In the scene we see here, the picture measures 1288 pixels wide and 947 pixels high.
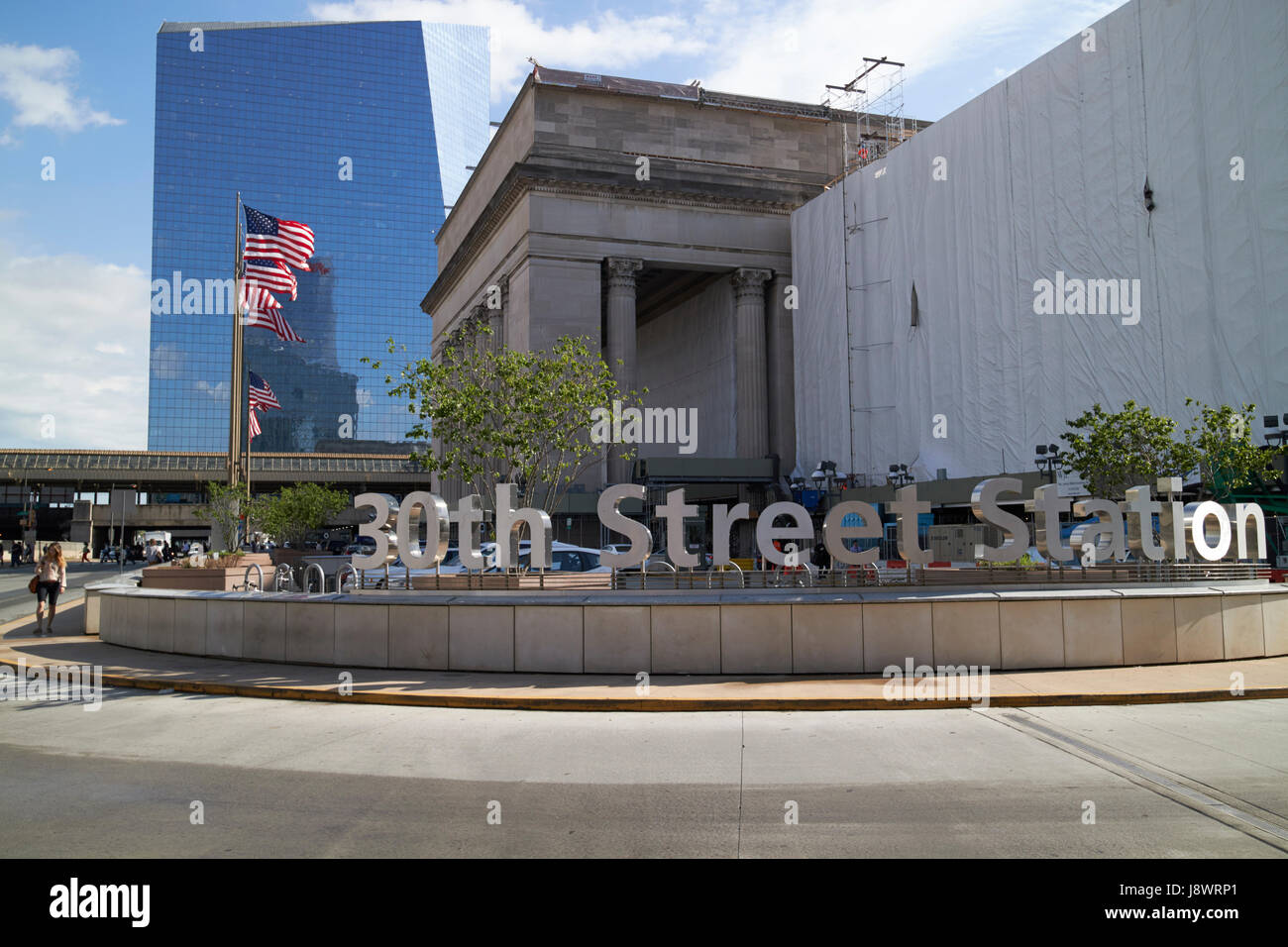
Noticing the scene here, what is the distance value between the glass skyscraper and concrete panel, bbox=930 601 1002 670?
137748mm

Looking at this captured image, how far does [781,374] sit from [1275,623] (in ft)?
135

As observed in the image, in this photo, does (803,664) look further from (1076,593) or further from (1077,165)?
(1077,165)

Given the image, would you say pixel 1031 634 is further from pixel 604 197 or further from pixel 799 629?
pixel 604 197

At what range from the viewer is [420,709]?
12.6 metres

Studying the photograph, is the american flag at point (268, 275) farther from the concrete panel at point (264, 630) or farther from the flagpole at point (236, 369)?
the concrete panel at point (264, 630)

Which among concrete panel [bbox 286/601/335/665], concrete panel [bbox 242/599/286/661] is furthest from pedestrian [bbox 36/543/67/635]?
concrete panel [bbox 286/601/335/665]

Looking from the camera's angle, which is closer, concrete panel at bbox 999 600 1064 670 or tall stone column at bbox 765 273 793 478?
concrete panel at bbox 999 600 1064 670

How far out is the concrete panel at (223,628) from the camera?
1684 centimetres

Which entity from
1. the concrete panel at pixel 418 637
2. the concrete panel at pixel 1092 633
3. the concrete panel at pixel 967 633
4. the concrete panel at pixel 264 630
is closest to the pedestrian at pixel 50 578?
the concrete panel at pixel 264 630

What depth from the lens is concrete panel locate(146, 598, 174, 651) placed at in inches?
709

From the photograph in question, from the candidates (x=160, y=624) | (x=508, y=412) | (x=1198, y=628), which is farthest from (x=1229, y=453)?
(x=160, y=624)

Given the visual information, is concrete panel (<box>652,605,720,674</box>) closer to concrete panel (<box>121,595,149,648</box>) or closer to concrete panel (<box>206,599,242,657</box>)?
concrete panel (<box>206,599,242,657</box>)

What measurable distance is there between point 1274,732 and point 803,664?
19.6 feet
